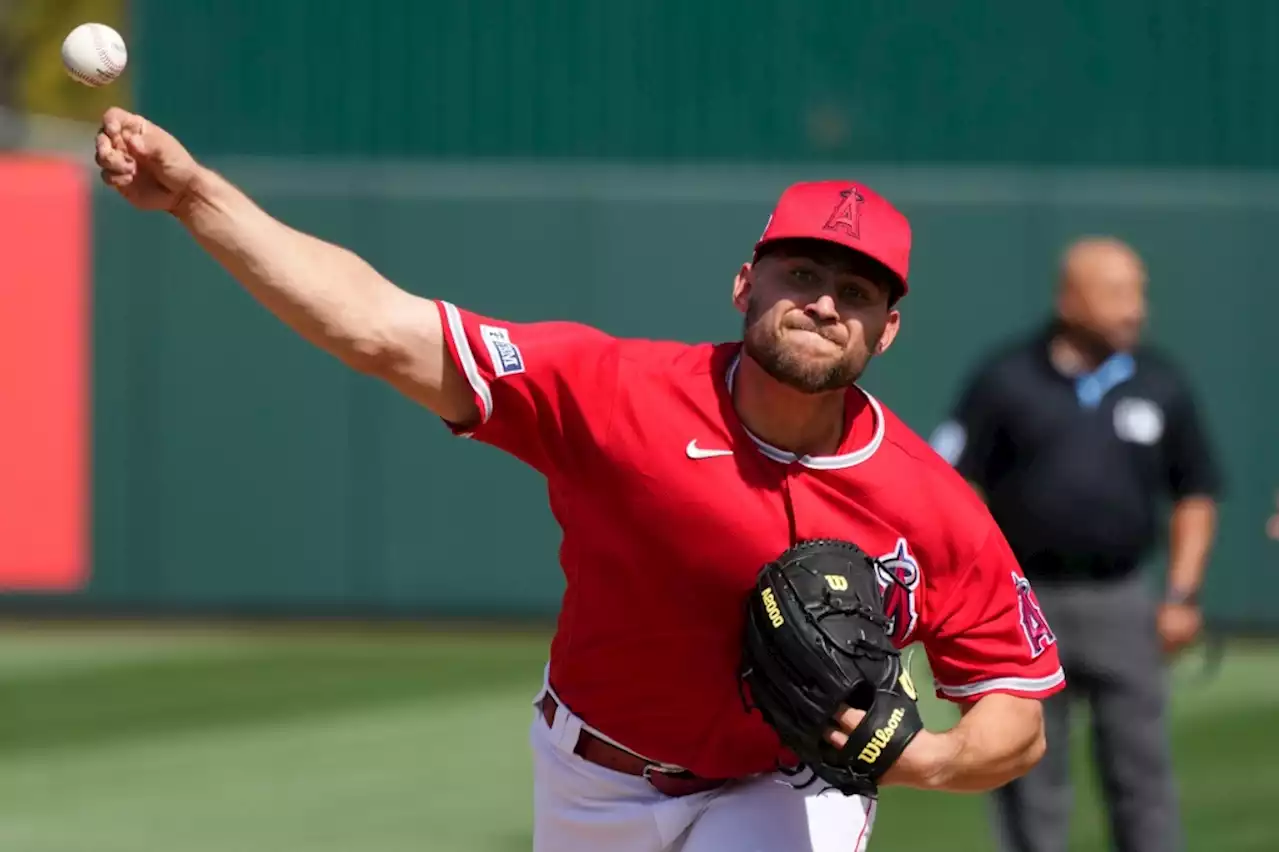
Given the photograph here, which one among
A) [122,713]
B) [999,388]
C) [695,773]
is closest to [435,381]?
[695,773]

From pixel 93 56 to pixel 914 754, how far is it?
2.03m

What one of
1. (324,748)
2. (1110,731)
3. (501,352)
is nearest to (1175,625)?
(1110,731)

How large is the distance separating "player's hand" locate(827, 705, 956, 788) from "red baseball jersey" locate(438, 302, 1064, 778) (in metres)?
0.24

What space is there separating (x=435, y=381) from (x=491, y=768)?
16.3 feet

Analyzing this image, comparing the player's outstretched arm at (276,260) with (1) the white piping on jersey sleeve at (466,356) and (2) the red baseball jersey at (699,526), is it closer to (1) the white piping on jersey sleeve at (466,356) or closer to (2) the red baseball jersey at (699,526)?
(1) the white piping on jersey sleeve at (466,356)

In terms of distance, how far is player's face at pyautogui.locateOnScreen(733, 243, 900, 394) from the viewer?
13.3ft

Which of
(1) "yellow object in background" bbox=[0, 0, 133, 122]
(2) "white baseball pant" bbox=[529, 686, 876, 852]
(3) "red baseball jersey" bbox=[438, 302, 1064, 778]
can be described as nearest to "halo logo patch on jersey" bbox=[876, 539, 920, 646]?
(3) "red baseball jersey" bbox=[438, 302, 1064, 778]

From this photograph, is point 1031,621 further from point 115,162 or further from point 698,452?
point 115,162

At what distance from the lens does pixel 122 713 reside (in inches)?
380

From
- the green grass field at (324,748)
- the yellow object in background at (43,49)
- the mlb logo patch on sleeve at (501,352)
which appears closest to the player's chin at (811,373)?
the mlb logo patch on sleeve at (501,352)

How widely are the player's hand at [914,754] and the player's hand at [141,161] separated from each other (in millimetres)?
1593

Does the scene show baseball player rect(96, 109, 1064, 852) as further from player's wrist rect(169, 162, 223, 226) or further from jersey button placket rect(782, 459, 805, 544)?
player's wrist rect(169, 162, 223, 226)

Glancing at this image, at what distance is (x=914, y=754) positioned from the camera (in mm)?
3994

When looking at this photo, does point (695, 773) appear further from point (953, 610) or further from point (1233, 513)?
point (1233, 513)
